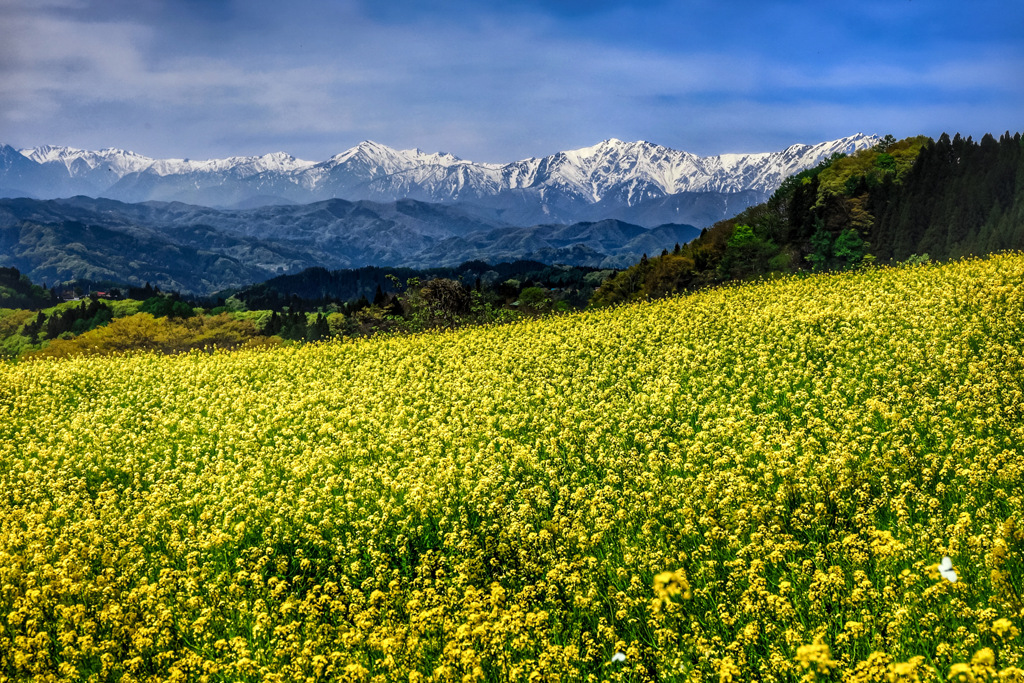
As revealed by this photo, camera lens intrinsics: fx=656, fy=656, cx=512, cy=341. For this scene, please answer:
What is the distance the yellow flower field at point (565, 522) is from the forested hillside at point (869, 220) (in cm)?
4347

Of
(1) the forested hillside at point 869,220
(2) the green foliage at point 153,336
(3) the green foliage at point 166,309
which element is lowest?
(2) the green foliage at point 153,336

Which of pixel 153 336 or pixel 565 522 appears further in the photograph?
pixel 153 336

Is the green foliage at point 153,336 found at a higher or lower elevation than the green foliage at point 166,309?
lower

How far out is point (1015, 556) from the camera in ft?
26.5

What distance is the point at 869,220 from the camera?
71.7 meters

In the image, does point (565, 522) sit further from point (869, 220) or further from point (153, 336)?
point (153, 336)

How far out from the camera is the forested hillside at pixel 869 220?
6569cm

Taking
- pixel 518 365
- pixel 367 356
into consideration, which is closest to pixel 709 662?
pixel 518 365

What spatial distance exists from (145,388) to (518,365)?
15.6m

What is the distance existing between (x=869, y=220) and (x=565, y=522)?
241 feet

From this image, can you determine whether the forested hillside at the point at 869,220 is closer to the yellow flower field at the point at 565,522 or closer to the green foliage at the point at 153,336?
the yellow flower field at the point at 565,522

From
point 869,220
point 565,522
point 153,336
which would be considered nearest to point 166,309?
point 153,336

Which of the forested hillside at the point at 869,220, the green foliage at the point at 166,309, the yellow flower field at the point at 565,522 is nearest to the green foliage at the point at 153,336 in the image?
the green foliage at the point at 166,309

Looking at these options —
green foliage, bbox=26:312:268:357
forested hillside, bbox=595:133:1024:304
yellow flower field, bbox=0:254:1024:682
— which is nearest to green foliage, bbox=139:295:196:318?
green foliage, bbox=26:312:268:357
